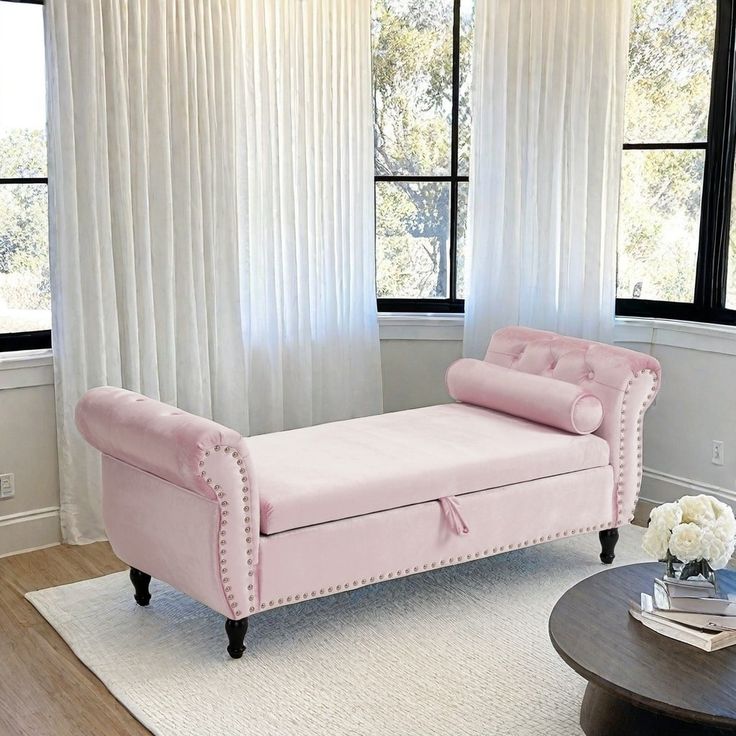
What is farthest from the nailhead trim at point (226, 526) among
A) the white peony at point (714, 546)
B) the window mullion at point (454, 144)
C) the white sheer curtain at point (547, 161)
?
the window mullion at point (454, 144)

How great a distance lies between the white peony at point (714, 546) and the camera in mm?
2555

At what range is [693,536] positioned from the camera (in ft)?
8.36

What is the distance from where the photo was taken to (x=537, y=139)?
4582mm

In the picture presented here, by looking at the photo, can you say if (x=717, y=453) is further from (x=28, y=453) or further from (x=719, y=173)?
(x=28, y=453)

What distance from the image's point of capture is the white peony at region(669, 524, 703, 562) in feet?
8.37

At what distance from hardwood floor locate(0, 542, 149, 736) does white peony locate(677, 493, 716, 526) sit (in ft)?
4.93

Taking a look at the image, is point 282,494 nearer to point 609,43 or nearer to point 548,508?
point 548,508

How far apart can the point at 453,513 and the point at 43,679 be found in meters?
1.34

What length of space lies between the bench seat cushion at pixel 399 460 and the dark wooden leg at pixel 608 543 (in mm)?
293

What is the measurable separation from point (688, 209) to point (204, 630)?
2.77m

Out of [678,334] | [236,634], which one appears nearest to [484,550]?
[236,634]

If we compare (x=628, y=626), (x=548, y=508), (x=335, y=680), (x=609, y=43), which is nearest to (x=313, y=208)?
(x=609, y=43)

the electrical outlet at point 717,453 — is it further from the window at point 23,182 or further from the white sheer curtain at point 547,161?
the window at point 23,182

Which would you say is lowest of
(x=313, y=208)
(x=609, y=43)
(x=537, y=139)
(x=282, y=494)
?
(x=282, y=494)
